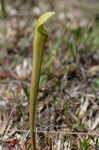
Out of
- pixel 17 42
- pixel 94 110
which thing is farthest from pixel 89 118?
pixel 17 42

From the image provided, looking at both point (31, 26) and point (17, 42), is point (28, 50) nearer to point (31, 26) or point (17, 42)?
point (17, 42)

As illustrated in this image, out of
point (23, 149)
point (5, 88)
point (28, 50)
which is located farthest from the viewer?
point (28, 50)

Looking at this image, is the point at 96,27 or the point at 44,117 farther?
the point at 96,27

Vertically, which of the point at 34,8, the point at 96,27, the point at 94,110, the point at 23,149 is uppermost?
the point at 34,8

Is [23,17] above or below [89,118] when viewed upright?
above

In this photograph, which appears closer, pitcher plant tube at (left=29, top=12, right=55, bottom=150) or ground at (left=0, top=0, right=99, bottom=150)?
pitcher plant tube at (left=29, top=12, right=55, bottom=150)

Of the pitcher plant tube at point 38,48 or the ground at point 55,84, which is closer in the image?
the pitcher plant tube at point 38,48

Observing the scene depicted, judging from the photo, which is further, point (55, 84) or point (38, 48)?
point (55, 84)

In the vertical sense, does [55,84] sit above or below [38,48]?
below
